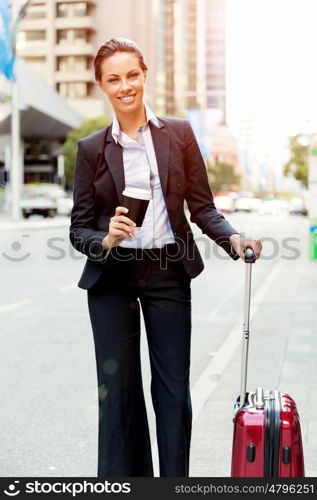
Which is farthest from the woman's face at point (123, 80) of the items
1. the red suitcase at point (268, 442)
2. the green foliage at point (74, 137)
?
the green foliage at point (74, 137)

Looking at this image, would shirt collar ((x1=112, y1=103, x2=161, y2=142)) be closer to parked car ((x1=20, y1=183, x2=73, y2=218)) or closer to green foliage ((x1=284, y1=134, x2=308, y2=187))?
parked car ((x1=20, y1=183, x2=73, y2=218))

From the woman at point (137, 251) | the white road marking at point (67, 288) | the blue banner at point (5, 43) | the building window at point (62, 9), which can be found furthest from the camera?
the building window at point (62, 9)

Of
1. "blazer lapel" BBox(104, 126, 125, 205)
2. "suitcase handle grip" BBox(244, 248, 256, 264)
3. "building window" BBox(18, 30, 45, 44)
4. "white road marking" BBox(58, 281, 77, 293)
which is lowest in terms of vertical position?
"white road marking" BBox(58, 281, 77, 293)

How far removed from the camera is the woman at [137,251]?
10.0 feet

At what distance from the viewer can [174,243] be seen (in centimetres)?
310

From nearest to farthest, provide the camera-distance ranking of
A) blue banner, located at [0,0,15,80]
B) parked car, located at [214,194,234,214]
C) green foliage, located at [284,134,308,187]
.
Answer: blue banner, located at [0,0,15,80] → parked car, located at [214,194,234,214] → green foliage, located at [284,134,308,187]

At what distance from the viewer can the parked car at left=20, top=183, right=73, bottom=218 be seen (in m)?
44.7

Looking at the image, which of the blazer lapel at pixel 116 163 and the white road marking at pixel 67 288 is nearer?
the blazer lapel at pixel 116 163

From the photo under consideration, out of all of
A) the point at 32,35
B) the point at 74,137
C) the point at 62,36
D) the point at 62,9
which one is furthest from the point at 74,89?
the point at 74,137

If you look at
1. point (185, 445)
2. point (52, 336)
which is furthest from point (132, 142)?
point (52, 336)

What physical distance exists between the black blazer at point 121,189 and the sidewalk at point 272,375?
1.36m

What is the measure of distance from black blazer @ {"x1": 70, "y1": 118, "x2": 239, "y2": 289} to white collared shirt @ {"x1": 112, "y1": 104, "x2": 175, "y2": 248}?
2 cm

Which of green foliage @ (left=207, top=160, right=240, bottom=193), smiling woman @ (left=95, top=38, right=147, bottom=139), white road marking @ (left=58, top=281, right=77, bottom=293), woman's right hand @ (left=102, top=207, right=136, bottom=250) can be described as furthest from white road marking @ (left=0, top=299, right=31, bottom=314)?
green foliage @ (left=207, top=160, right=240, bottom=193)

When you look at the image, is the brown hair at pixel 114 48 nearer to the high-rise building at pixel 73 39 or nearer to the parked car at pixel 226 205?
the parked car at pixel 226 205
